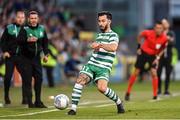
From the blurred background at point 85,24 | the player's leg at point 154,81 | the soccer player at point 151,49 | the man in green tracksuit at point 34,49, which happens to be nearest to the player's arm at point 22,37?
the man in green tracksuit at point 34,49

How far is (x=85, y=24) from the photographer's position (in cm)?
4050

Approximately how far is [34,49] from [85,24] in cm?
2256

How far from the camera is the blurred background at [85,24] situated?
34250mm

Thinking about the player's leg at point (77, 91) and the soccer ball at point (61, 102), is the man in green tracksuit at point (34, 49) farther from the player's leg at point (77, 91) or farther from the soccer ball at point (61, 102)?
the player's leg at point (77, 91)

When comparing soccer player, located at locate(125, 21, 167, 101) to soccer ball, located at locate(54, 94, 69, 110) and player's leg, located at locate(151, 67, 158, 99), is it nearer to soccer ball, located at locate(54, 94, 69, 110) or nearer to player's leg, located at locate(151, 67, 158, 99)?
player's leg, located at locate(151, 67, 158, 99)

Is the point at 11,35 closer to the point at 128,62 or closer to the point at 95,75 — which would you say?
the point at 95,75

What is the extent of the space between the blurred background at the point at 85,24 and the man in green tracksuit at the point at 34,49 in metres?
14.6

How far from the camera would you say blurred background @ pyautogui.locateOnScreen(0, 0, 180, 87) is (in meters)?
34.2

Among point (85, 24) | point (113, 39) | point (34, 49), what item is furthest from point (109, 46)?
point (85, 24)

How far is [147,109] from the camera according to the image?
17094 mm

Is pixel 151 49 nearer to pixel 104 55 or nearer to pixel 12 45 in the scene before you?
pixel 12 45

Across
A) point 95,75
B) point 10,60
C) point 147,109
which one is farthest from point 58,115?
point 10,60

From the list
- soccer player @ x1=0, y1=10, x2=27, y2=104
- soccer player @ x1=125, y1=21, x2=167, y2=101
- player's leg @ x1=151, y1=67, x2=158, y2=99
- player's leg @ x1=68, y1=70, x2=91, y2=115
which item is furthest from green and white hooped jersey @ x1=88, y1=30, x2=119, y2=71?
soccer player @ x1=125, y1=21, x2=167, y2=101

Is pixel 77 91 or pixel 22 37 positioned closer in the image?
pixel 77 91
